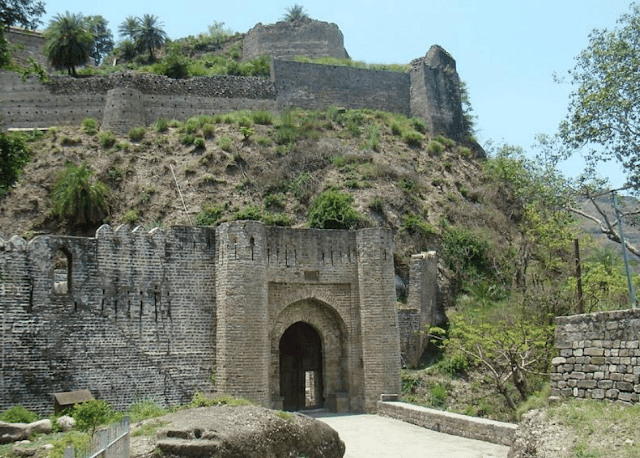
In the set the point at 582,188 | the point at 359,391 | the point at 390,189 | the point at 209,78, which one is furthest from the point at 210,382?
the point at 209,78

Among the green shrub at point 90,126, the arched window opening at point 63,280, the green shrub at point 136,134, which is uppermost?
the green shrub at point 90,126

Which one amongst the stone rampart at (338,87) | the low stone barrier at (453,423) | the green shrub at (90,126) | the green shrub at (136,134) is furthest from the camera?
the stone rampart at (338,87)

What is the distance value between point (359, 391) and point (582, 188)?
29.7ft

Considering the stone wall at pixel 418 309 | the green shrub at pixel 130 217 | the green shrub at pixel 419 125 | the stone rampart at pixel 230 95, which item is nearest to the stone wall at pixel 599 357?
the stone wall at pixel 418 309

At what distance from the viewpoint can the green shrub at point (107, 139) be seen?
124 feet

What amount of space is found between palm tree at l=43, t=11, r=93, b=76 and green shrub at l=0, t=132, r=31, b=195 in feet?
111

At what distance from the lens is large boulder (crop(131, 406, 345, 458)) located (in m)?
11.5

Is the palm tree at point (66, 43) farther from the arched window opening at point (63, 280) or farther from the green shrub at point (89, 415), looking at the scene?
the green shrub at point (89, 415)

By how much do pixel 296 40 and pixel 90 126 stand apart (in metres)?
20.3

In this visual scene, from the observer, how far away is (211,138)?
39.0 meters

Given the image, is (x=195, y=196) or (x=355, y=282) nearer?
(x=355, y=282)

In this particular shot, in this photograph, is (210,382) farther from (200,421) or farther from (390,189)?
(390,189)

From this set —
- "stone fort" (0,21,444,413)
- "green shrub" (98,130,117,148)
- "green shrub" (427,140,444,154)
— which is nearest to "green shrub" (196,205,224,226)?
"green shrub" (98,130,117,148)

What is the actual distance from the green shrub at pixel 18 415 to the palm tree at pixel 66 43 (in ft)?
107
